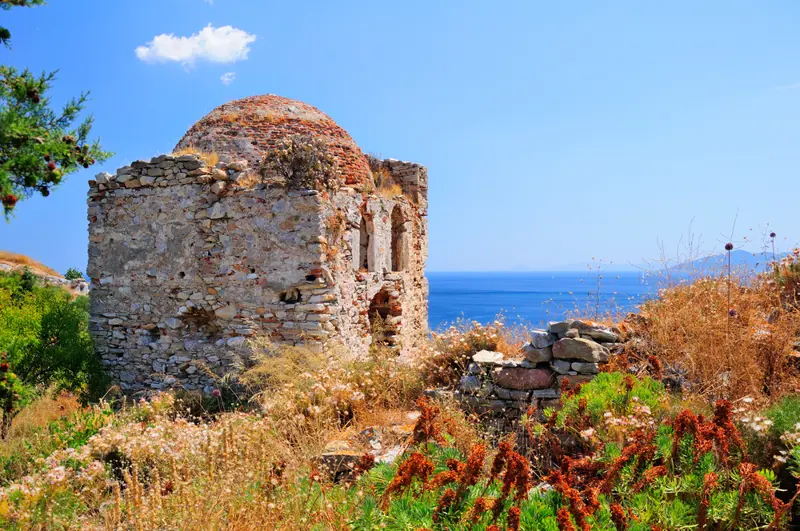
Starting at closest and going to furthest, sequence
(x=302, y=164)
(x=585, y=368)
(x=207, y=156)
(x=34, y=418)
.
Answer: (x=585, y=368)
(x=34, y=418)
(x=302, y=164)
(x=207, y=156)

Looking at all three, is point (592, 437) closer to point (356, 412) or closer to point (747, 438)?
point (747, 438)

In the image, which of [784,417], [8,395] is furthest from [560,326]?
[8,395]

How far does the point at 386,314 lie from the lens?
10961 millimetres

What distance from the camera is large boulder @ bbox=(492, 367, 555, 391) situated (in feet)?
19.2

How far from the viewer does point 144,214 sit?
9094mm

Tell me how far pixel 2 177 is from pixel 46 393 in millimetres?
3684

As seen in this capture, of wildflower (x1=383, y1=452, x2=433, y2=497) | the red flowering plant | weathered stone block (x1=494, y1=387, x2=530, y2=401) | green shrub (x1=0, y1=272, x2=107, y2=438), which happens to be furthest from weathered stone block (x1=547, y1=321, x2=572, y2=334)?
green shrub (x1=0, y1=272, x2=107, y2=438)

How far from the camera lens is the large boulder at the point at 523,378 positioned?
19.2 ft

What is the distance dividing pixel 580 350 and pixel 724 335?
4.75 feet

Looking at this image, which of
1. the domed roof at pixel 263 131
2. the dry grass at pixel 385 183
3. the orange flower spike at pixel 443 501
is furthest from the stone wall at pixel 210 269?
the orange flower spike at pixel 443 501

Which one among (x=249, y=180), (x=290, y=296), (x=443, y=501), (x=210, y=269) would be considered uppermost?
(x=249, y=180)

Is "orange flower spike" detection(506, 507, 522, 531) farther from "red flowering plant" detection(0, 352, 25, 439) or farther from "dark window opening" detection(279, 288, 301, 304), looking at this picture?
"red flowering plant" detection(0, 352, 25, 439)

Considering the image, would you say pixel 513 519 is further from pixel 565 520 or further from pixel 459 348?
pixel 459 348

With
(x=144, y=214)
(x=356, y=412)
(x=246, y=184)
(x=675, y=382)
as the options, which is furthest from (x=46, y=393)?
(x=675, y=382)
